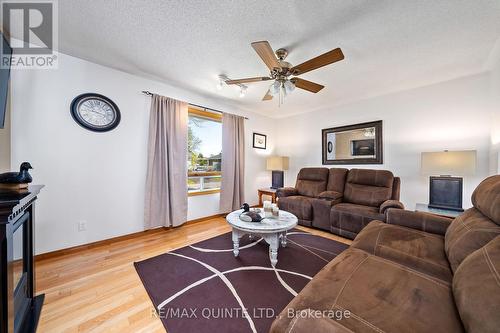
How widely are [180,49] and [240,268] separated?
241 cm

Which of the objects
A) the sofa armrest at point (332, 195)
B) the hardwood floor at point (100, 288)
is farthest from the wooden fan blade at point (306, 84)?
the hardwood floor at point (100, 288)

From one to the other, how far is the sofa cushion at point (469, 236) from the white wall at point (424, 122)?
188 cm

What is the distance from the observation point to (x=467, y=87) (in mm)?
2535

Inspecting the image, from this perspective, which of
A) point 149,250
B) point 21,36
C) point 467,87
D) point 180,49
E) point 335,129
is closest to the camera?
point 21,36

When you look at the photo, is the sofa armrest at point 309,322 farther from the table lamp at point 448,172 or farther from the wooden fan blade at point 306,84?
the table lamp at point 448,172

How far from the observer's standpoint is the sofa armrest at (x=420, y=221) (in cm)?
160

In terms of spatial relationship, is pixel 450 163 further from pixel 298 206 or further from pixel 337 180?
pixel 298 206

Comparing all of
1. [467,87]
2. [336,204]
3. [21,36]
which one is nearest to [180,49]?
[21,36]

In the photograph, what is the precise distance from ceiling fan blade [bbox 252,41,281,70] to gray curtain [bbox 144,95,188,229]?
180 centimetres

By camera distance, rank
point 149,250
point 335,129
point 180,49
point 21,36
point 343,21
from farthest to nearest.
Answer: point 335,129 < point 149,250 < point 180,49 < point 21,36 < point 343,21

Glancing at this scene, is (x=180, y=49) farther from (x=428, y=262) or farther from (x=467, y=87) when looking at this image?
(x=467, y=87)

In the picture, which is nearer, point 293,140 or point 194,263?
point 194,263

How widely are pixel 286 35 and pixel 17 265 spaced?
2.64 m

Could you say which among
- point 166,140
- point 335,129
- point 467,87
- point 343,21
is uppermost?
point 343,21
